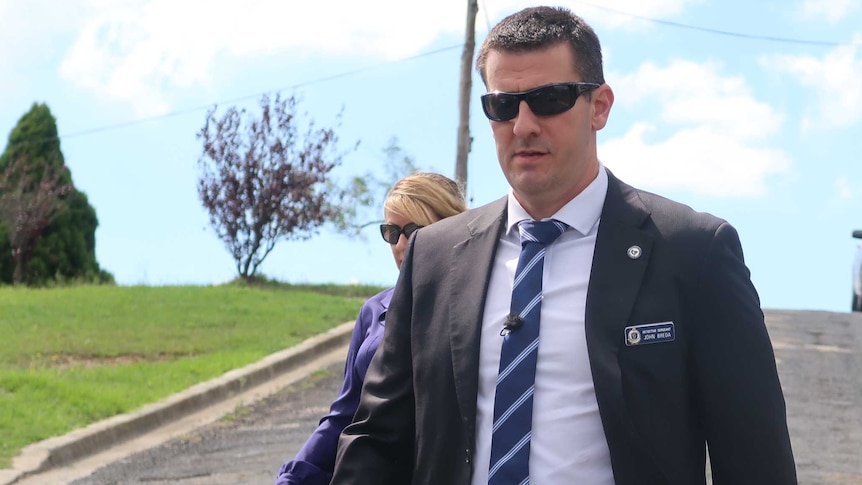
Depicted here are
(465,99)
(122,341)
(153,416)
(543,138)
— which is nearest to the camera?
(543,138)

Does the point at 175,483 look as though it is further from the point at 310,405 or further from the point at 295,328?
the point at 295,328

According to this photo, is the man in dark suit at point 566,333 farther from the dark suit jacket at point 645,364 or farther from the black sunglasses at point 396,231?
the black sunglasses at point 396,231

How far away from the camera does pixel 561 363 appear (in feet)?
9.32

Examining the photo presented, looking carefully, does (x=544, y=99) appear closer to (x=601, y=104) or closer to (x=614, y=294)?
(x=601, y=104)

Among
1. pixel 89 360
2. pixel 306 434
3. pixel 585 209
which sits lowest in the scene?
pixel 306 434

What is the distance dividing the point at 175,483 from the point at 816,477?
4.61m

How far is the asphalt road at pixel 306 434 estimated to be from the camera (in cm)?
930

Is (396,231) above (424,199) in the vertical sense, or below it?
below

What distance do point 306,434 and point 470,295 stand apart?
810 centimetres

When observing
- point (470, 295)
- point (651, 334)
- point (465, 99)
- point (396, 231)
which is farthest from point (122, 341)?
point (651, 334)

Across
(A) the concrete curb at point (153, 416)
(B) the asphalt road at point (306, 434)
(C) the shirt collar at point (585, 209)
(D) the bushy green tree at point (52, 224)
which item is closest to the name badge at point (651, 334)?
(C) the shirt collar at point (585, 209)

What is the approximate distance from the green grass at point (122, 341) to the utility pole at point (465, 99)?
11.0 ft

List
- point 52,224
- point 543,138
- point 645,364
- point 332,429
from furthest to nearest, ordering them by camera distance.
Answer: point 52,224, point 332,429, point 543,138, point 645,364

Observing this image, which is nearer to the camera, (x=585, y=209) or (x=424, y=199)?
(x=585, y=209)
